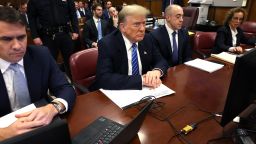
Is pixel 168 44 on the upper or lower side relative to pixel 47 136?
lower

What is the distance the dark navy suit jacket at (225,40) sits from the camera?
3028mm

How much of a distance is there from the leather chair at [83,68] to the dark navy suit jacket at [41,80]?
0.36 m

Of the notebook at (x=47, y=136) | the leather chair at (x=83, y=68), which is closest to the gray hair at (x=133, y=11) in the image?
the leather chair at (x=83, y=68)

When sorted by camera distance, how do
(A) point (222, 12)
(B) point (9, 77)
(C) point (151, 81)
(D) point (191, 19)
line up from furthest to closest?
(A) point (222, 12) → (D) point (191, 19) → (C) point (151, 81) → (B) point (9, 77)

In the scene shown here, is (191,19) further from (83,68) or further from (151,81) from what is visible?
(151,81)

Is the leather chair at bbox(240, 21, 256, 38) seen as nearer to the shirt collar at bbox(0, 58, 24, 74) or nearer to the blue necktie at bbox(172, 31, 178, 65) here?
the blue necktie at bbox(172, 31, 178, 65)

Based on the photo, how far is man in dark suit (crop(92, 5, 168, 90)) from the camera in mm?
1605

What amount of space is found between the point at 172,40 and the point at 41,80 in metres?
1.60

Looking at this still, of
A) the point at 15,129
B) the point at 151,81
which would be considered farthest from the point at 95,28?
the point at 15,129

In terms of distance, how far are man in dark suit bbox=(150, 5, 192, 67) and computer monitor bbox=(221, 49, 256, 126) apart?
5.02ft

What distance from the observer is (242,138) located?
40.5 inches

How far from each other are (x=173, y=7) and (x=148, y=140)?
79.8 inches

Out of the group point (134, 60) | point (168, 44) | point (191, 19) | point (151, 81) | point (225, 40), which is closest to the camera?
point (151, 81)

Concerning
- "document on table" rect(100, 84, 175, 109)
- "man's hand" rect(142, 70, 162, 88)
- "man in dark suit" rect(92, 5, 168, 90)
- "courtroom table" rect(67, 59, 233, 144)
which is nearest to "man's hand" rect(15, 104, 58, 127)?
"courtroom table" rect(67, 59, 233, 144)
